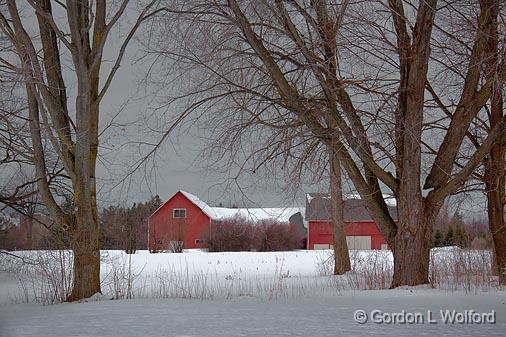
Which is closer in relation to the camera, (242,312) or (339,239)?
(242,312)

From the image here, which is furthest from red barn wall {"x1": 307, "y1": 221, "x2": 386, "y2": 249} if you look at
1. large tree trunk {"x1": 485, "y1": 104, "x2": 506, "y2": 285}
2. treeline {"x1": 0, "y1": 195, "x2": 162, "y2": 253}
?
large tree trunk {"x1": 485, "y1": 104, "x2": 506, "y2": 285}

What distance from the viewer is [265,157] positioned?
37.5 feet

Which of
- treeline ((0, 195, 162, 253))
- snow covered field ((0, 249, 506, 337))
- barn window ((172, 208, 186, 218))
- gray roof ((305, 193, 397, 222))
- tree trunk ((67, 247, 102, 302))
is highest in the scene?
barn window ((172, 208, 186, 218))

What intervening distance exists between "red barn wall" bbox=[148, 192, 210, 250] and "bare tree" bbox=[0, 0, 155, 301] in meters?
26.6

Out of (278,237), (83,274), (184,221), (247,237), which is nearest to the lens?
(83,274)

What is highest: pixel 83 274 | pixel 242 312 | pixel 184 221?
pixel 184 221

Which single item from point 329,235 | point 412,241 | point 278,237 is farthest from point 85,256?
point 329,235

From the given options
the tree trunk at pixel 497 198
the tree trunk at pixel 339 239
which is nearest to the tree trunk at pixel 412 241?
the tree trunk at pixel 497 198

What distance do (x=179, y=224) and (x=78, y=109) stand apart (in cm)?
3191

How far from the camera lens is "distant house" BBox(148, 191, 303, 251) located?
3743cm

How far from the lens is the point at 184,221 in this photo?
4228 centimetres

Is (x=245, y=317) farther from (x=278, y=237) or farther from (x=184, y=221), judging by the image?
(x=184, y=221)

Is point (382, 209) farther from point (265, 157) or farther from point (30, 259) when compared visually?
point (30, 259)

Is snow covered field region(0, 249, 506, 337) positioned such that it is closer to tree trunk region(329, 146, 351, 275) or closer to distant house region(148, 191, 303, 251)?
tree trunk region(329, 146, 351, 275)
